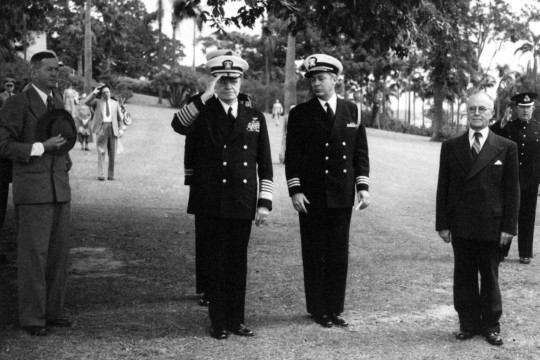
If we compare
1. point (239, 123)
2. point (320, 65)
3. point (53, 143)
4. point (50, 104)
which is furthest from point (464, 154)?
point (50, 104)

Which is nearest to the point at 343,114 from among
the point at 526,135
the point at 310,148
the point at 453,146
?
the point at 310,148

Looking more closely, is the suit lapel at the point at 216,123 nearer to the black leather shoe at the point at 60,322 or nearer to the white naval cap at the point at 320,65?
the white naval cap at the point at 320,65

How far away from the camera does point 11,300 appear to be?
740 centimetres

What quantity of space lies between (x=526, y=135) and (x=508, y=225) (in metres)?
3.99

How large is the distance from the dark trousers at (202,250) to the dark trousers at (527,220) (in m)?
4.43

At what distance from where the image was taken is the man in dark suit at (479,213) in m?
6.42

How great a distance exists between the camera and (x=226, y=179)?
643 centimetres

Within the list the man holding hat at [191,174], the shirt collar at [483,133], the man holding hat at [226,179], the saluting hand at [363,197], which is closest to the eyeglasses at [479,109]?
the shirt collar at [483,133]

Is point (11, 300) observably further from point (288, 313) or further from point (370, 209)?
point (370, 209)

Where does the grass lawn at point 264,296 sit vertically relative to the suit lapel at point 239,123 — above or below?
below

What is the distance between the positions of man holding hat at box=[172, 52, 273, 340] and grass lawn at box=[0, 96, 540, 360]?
343mm

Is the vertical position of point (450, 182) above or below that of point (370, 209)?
above

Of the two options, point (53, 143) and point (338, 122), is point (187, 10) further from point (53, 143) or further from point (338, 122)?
point (53, 143)

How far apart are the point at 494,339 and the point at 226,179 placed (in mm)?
2447
